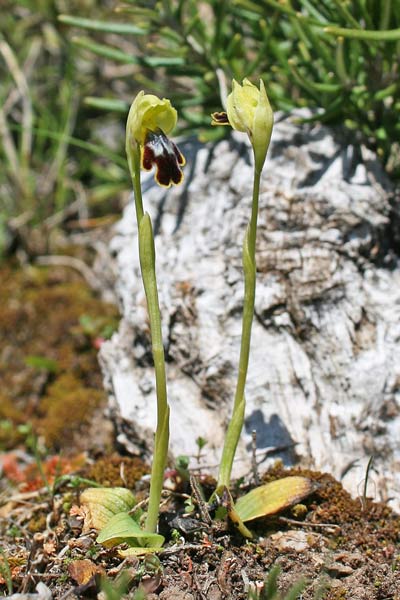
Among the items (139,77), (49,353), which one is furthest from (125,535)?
(139,77)

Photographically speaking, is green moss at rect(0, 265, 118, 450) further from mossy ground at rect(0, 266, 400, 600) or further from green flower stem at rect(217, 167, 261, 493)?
green flower stem at rect(217, 167, 261, 493)

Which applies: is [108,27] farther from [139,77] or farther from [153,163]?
[153,163]

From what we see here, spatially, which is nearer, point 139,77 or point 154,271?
point 154,271

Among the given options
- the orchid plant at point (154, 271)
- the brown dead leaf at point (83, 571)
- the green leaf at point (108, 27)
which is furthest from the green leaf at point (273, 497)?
the green leaf at point (108, 27)

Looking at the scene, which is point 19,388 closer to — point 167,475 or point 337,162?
point 167,475

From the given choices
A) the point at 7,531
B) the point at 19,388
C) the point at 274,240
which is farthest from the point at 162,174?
the point at 19,388
